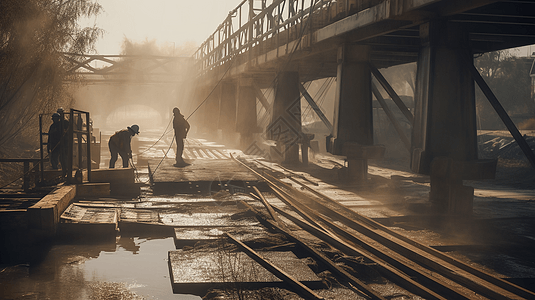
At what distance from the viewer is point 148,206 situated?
29.3ft

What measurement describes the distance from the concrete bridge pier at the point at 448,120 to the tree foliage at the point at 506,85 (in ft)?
96.2

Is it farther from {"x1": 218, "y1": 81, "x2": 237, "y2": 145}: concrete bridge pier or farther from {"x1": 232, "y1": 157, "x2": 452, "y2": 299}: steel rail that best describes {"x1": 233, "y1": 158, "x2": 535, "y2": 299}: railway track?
{"x1": 218, "y1": 81, "x2": 237, "y2": 145}: concrete bridge pier

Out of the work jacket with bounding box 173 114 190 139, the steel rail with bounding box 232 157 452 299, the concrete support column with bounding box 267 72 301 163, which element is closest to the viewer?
the steel rail with bounding box 232 157 452 299

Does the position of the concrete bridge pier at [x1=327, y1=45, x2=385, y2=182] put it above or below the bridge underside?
below

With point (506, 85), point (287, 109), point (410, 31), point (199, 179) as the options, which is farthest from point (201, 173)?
point (506, 85)

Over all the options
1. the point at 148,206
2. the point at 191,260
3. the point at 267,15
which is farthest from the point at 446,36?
the point at 267,15

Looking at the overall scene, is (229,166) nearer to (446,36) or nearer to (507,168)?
(446,36)

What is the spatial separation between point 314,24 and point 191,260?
8268 millimetres

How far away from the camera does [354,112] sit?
1122cm

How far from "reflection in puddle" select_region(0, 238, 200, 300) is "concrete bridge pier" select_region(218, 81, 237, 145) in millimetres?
18135

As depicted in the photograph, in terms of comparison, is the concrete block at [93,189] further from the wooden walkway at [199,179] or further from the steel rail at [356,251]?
the steel rail at [356,251]

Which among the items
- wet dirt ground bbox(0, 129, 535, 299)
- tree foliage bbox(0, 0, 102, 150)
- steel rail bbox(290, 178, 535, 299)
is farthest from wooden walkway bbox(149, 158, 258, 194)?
tree foliage bbox(0, 0, 102, 150)

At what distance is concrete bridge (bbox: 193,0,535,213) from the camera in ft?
25.7

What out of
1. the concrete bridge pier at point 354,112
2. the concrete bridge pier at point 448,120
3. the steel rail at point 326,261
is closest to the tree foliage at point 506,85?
the concrete bridge pier at point 354,112
